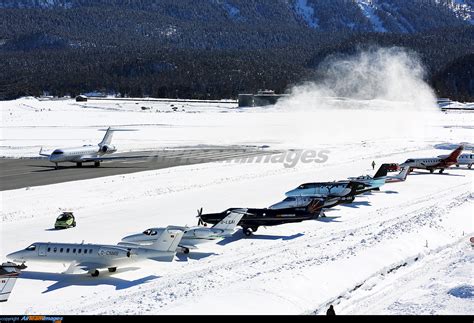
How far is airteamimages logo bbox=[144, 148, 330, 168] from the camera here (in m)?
90.6

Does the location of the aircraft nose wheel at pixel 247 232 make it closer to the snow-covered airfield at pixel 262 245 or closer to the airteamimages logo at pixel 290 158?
the snow-covered airfield at pixel 262 245

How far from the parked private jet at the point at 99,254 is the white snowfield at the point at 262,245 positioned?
2.56ft

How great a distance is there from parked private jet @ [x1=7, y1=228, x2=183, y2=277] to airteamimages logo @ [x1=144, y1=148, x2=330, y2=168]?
50.0m

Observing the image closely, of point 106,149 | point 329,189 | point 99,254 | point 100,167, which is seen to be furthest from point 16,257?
point 106,149

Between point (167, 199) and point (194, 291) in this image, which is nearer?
point (194, 291)

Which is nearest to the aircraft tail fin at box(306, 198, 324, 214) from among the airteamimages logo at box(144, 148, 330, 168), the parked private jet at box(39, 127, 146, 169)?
the airteamimages logo at box(144, 148, 330, 168)

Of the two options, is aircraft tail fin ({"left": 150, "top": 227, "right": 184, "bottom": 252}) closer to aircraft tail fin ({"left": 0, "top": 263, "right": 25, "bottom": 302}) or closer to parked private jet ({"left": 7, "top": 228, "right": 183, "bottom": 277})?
parked private jet ({"left": 7, "top": 228, "right": 183, "bottom": 277})

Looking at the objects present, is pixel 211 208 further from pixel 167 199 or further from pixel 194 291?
pixel 194 291

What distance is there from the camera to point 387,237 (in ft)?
145

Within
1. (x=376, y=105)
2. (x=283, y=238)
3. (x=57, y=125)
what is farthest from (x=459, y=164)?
(x=376, y=105)

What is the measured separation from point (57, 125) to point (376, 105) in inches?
3608

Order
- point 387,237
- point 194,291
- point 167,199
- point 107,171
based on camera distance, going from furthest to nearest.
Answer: point 107,171, point 167,199, point 387,237, point 194,291

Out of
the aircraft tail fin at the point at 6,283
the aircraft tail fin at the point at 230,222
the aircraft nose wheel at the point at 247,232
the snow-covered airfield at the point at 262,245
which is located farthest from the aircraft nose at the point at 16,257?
the aircraft nose wheel at the point at 247,232

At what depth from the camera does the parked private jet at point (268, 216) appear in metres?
46.1
